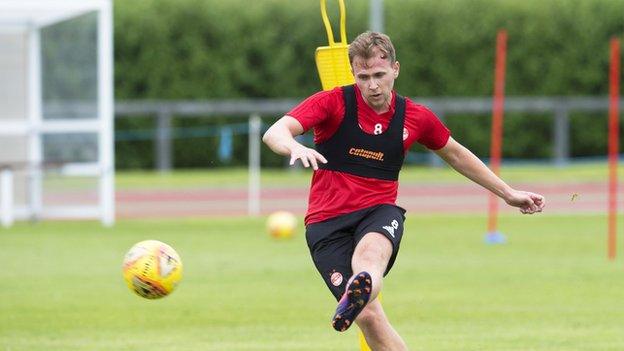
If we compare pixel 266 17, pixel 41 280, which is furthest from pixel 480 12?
pixel 41 280

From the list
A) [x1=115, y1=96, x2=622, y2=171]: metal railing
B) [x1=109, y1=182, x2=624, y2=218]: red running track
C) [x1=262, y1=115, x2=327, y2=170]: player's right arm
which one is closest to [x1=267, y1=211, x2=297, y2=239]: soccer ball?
[x1=109, y1=182, x2=624, y2=218]: red running track

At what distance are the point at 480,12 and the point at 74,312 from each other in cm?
2794

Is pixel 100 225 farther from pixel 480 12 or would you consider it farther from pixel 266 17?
pixel 480 12

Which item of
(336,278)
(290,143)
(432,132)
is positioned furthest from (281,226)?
(290,143)

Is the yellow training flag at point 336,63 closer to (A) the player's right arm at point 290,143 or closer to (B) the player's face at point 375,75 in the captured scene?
(B) the player's face at point 375,75

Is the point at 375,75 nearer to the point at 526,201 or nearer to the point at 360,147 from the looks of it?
the point at 360,147

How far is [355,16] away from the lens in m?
38.3

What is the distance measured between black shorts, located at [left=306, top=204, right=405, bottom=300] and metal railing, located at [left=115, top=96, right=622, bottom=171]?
29416 millimetres

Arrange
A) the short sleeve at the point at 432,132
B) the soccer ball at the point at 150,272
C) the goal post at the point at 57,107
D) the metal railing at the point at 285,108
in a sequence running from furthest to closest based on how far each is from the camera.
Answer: the metal railing at the point at 285,108, the goal post at the point at 57,107, the soccer ball at the point at 150,272, the short sleeve at the point at 432,132

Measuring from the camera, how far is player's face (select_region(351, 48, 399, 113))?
787 centimetres

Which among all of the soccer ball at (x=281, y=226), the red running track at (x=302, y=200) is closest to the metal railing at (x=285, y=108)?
the red running track at (x=302, y=200)

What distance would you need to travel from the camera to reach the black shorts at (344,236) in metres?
7.93

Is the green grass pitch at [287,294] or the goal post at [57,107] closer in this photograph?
the green grass pitch at [287,294]

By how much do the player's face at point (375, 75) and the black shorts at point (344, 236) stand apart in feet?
2.22
